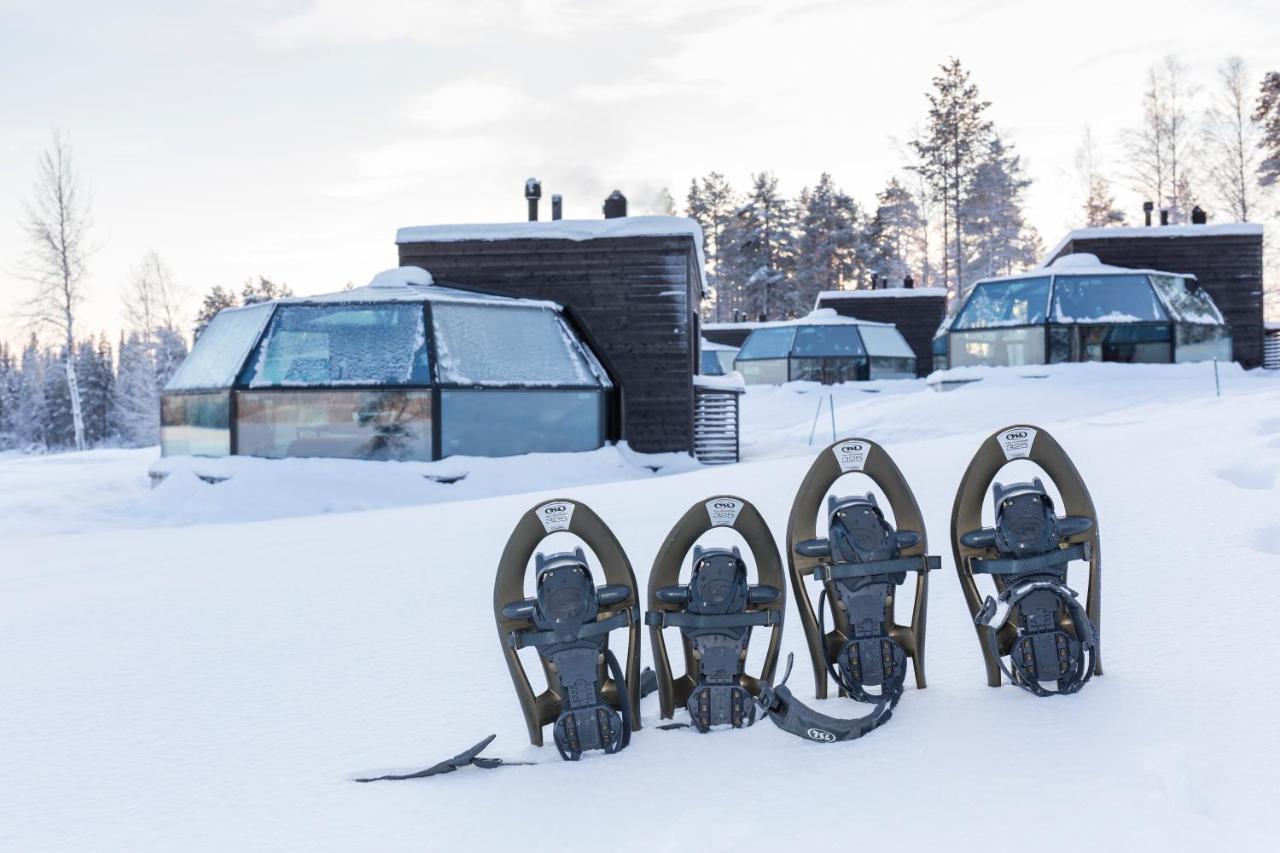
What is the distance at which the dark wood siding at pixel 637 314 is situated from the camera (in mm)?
13352

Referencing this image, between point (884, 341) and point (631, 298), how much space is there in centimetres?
1692

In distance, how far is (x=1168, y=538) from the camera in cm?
411

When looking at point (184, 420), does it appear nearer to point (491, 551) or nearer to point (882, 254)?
point (491, 551)

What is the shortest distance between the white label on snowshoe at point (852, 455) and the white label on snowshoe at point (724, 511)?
43 centimetres

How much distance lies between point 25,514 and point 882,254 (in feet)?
168

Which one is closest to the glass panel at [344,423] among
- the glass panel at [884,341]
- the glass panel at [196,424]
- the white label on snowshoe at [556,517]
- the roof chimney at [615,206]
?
the glass panel at [196,424]

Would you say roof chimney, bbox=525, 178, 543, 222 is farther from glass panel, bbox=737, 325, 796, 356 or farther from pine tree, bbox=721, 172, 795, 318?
pine tree, bbox=721, 172, 795, 318

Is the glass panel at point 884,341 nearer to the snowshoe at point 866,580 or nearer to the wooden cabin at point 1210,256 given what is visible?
the wooden cabin at point 1210,256

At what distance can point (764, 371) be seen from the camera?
28.3 meters

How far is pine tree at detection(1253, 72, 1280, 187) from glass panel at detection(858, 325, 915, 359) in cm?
1937

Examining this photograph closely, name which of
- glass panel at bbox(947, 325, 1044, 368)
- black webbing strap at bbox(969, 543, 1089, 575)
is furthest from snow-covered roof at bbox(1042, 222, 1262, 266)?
black webbing strap at bbox(969, 543, 1089, 575)

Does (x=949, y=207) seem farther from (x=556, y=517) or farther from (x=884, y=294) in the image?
(x=556, y=517)

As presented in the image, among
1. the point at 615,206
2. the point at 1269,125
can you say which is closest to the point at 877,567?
the point at 615,206

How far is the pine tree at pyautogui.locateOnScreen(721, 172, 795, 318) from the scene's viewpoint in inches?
2175
